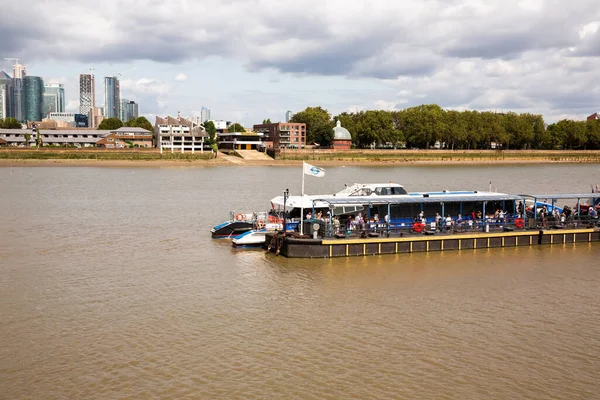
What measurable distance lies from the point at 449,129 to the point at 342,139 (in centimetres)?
3161

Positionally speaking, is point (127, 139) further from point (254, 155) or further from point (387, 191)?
point (387, 191)

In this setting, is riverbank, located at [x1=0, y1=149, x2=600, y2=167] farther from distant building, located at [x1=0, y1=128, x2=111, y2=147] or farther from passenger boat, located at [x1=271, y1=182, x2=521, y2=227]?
passenger boat, located at [x1=271, y1=182, x2=521, y2=227]

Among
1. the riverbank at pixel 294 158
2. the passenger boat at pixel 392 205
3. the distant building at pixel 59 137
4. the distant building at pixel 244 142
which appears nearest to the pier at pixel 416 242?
the passenger boat at pixel 392 205

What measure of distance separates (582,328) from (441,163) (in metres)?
133

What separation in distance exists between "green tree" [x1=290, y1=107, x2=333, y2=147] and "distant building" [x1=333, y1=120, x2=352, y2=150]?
37.6ft

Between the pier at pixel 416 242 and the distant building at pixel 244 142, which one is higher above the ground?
the distant building at pixel 244 142

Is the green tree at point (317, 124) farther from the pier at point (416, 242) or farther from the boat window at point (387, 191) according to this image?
the pier at point (416, 242)

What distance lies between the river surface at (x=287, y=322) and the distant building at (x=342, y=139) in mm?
123575

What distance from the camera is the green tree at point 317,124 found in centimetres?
17825

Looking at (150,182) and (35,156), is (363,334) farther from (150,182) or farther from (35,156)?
(35,156)

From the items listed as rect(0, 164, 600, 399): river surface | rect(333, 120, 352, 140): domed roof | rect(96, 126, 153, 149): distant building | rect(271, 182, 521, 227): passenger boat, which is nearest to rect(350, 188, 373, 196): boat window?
rect(271, 182, 521, 227): passenger boat

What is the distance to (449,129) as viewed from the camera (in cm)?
16712

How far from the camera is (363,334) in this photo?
69.0ft

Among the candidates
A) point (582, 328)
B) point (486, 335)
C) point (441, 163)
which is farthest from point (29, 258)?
point (441, 163)
